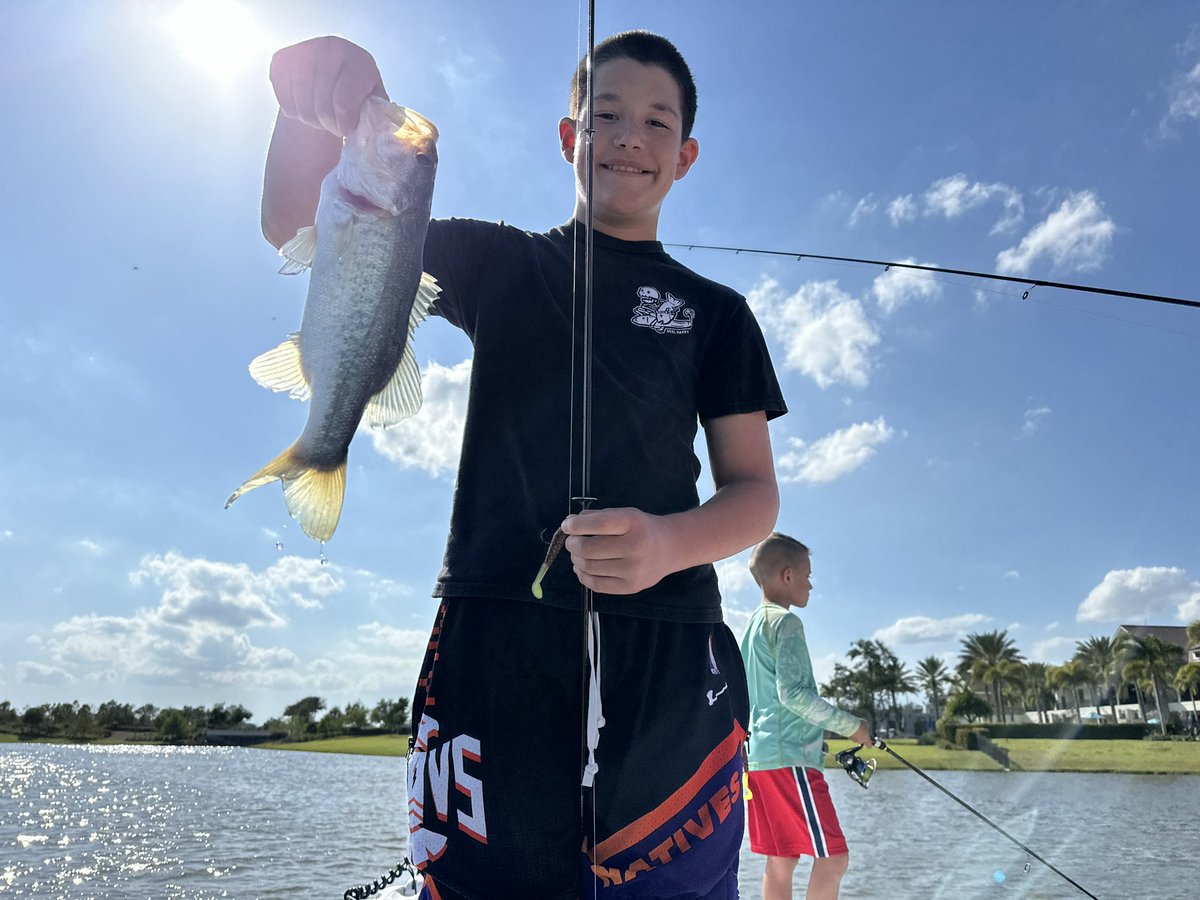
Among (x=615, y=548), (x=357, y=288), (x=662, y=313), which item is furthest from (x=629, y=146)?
(x=615, y=548)

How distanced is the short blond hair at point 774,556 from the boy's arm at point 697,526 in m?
3.83

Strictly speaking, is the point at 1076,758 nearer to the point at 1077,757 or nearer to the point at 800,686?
the point at 1077,757

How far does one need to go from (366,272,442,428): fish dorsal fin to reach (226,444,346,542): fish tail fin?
174mm

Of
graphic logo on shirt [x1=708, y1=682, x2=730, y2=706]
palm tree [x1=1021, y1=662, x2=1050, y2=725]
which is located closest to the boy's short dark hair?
graphic logo on shirt [x1=708, y1=682, x2=730, y2=706]

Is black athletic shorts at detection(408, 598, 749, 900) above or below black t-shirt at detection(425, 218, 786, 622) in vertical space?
below

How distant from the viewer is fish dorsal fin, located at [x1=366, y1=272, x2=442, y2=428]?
168 centimetres

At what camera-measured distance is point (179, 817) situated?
14.9m

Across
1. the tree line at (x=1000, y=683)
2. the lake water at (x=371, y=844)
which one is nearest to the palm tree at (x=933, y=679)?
the tree line at (x=1000, y=683)

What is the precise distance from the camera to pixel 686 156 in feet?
7.84

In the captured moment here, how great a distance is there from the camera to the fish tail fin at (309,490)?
1504 mm

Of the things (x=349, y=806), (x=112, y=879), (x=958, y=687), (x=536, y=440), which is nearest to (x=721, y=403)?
(x=536, y=440)

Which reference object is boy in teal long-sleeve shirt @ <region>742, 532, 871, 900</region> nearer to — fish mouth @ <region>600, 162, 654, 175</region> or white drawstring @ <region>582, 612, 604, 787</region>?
white drawstring @ <region>582, 612, 604, 787</region>

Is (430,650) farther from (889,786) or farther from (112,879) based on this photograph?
(889,786)

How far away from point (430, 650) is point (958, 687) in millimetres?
79047
